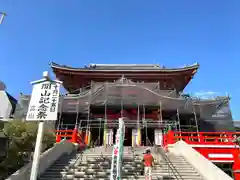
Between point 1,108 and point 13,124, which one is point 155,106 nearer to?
point 13,124

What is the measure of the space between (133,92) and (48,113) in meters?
12.7

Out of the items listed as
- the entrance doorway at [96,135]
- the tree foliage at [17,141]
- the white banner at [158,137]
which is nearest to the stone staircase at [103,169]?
the tree foliage at [17,141]

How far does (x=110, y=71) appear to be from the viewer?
24078mm

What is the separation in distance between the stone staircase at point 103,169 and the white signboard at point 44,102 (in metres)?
2.83

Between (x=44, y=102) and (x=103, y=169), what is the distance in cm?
402

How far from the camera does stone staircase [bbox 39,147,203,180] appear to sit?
9055 millimetres

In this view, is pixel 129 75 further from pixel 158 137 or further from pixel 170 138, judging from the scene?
pixel 170 138

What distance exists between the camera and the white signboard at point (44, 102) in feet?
25.0

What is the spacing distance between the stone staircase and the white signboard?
2835 millimetres

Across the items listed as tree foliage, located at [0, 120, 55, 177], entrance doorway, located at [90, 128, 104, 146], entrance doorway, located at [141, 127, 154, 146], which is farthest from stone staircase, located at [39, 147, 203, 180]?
entrance doorway, located at [90, 128, 104, 146]

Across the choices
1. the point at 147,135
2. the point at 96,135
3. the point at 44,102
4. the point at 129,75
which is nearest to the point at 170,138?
the point at 147,135

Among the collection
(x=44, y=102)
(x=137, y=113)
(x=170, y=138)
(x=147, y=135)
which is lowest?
(x=170, y=138)

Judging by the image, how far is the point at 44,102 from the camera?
309 inches

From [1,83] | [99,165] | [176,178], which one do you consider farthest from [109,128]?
[1,83]
